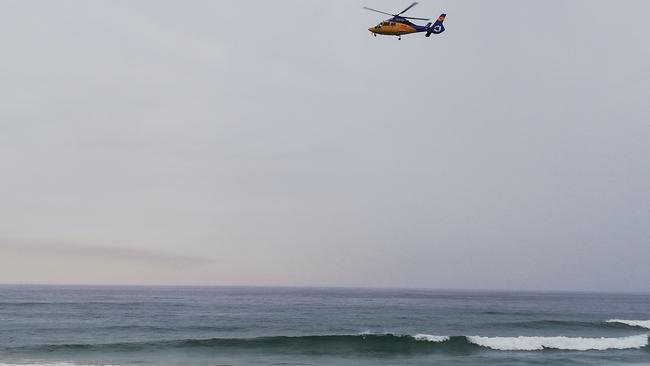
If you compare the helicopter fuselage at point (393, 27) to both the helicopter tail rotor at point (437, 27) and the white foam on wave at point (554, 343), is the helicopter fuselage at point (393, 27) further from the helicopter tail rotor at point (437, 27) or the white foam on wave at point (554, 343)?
the white foam on wave at point (554, 343)

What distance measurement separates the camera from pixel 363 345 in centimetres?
3069

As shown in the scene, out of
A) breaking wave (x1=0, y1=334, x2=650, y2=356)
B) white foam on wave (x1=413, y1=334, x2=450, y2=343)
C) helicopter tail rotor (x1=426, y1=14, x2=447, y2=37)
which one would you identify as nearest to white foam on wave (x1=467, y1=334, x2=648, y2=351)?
breaking wave (x1=0, y1=334, x2=650, y2=356)

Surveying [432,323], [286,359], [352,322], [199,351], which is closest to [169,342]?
[199,351]

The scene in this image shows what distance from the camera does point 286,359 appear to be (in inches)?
1038

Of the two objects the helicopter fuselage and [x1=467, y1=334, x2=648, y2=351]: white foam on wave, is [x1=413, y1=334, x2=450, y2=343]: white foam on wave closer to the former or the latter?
[x1=467, y1=334, x2=648, y2=351]: white foam on wave

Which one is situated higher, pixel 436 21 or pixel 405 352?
pixel 436 21

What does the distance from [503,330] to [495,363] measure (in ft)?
50.1

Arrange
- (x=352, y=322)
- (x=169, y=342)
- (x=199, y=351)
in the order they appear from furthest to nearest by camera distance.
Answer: (x=352, y=322), (x=169, y=342), (x=199, y=351)

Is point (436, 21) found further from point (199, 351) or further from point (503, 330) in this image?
point (503, 330)

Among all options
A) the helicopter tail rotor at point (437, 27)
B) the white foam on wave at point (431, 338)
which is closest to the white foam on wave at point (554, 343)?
the white foam on wave at point (431, 338)

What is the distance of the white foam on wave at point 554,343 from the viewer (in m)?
30.9

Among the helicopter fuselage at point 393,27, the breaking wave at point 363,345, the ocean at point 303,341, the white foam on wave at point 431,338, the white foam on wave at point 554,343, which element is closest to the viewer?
the helicopter fuselage at point 393,27

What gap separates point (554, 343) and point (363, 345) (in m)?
12.2

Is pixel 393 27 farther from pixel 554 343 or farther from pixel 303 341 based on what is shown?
pixel 554 343
